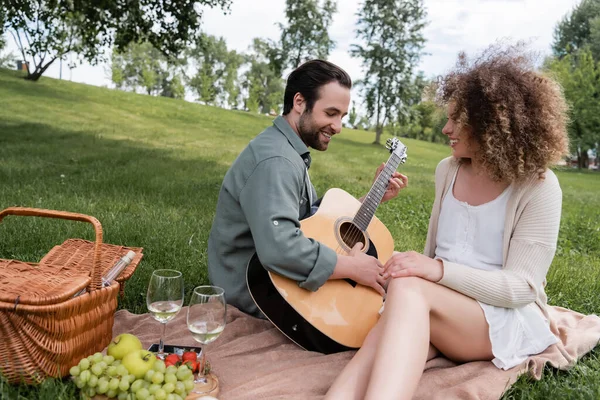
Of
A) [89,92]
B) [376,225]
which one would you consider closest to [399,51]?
[89,92]

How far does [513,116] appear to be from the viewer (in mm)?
2906

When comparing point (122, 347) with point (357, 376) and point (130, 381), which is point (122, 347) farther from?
point (357, 376)

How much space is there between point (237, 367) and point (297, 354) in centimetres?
39

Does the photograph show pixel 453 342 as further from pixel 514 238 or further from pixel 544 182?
pixel 544 182

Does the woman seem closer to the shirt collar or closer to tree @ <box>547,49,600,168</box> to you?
the shirt collar

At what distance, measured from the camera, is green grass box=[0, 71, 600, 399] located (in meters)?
4.62

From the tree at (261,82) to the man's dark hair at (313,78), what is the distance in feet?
173

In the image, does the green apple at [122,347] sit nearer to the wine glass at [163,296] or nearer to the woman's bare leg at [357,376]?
the wine glass at [163,296]

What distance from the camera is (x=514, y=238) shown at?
2988 millimetres

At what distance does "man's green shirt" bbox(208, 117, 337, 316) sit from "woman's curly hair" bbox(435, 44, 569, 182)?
107cm

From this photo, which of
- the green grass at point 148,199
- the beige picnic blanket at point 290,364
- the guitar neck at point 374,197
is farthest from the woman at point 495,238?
the guitar neck at point 374,197

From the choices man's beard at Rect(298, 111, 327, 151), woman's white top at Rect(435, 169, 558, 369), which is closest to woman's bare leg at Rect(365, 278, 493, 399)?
woman's white top at Rect(435, 169, 558, 369)

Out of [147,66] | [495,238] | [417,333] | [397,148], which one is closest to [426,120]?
[147,66]

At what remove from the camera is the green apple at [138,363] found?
2477mm
